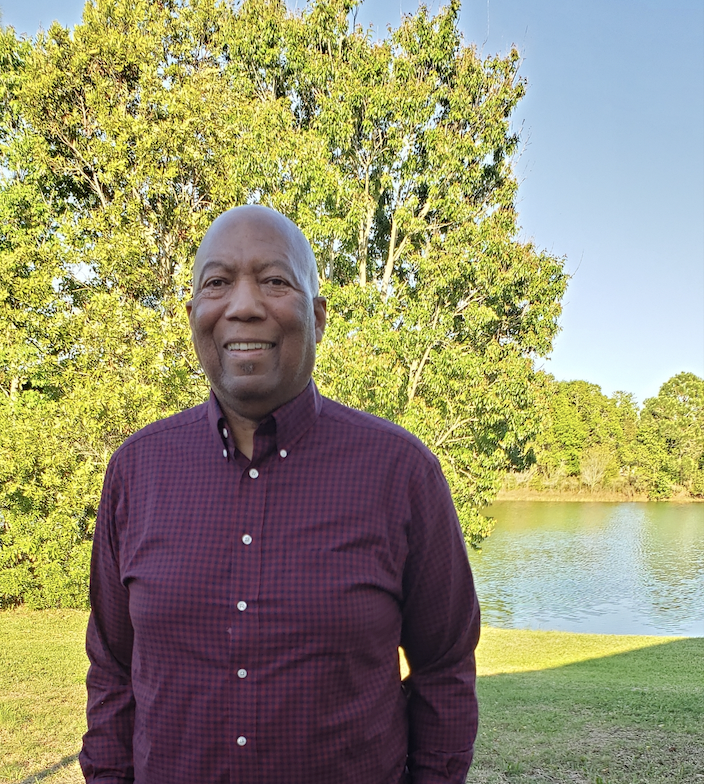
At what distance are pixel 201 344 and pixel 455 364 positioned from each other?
11192 mm

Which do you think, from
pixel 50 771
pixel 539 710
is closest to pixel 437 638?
pixel 50 771

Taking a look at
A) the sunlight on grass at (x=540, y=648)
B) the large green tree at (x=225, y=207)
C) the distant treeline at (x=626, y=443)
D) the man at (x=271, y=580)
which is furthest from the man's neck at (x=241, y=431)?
the distant treeline at (x=626, y=443)

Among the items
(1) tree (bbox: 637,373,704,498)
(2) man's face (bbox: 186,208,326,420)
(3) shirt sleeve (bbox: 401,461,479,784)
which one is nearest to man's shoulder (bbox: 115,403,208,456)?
(2) man's face (bbox: 186,208,326,420)

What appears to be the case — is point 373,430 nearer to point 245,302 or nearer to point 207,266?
point 245,302

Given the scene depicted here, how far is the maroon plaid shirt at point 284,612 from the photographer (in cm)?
154

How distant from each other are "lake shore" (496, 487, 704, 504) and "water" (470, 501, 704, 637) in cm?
1199

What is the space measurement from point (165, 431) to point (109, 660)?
56 centimetres

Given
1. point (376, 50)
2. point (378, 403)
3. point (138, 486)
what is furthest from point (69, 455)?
point (138, 486)

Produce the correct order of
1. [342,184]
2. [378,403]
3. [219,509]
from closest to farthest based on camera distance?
[219,509], [378,403], [342,184]

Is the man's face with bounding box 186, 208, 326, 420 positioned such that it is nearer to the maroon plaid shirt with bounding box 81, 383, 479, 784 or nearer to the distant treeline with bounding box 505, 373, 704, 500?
the maroon plaid shirt with bounding box 81, 383, 479, 784

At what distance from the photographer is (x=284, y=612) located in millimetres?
1548

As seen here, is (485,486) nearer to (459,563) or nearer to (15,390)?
(15,390)

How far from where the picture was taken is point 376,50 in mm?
13438

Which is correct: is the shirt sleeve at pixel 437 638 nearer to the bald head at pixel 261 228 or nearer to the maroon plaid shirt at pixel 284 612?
the maroon plaid shirt at pixel 284 612
